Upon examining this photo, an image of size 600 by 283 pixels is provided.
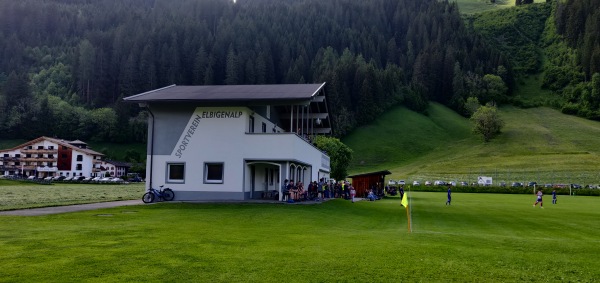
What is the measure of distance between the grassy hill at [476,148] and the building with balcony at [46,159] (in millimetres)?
60390

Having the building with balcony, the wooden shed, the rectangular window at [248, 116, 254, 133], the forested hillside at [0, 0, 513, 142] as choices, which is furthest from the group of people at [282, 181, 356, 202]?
the building with balcony

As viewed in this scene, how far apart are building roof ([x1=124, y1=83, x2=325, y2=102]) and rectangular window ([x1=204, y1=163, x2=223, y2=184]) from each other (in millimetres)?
4358

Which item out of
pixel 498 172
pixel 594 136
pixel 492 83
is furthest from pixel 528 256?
pixel 492 83

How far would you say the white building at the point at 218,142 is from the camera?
30.8 metres

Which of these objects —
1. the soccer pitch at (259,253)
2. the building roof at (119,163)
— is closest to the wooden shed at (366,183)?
the soccer pitch at (259,253)

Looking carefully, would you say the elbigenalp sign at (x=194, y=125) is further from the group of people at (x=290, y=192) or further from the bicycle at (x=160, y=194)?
the group of people at (x=290, y=192)

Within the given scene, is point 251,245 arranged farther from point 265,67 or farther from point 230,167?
point 265,67

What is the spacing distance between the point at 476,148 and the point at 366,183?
8183 cm

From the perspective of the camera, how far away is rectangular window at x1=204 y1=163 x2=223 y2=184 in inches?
1259

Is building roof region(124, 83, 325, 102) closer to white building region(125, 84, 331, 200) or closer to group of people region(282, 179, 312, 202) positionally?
white building region(125, 84, 331, 200)

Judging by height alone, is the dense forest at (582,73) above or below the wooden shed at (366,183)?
above

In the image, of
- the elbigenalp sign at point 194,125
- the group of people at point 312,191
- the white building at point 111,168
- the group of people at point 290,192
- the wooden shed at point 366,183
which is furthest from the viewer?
the white building at point 111,168

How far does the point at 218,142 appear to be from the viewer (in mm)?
31859

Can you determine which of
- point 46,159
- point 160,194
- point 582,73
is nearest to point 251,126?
point 160,194
